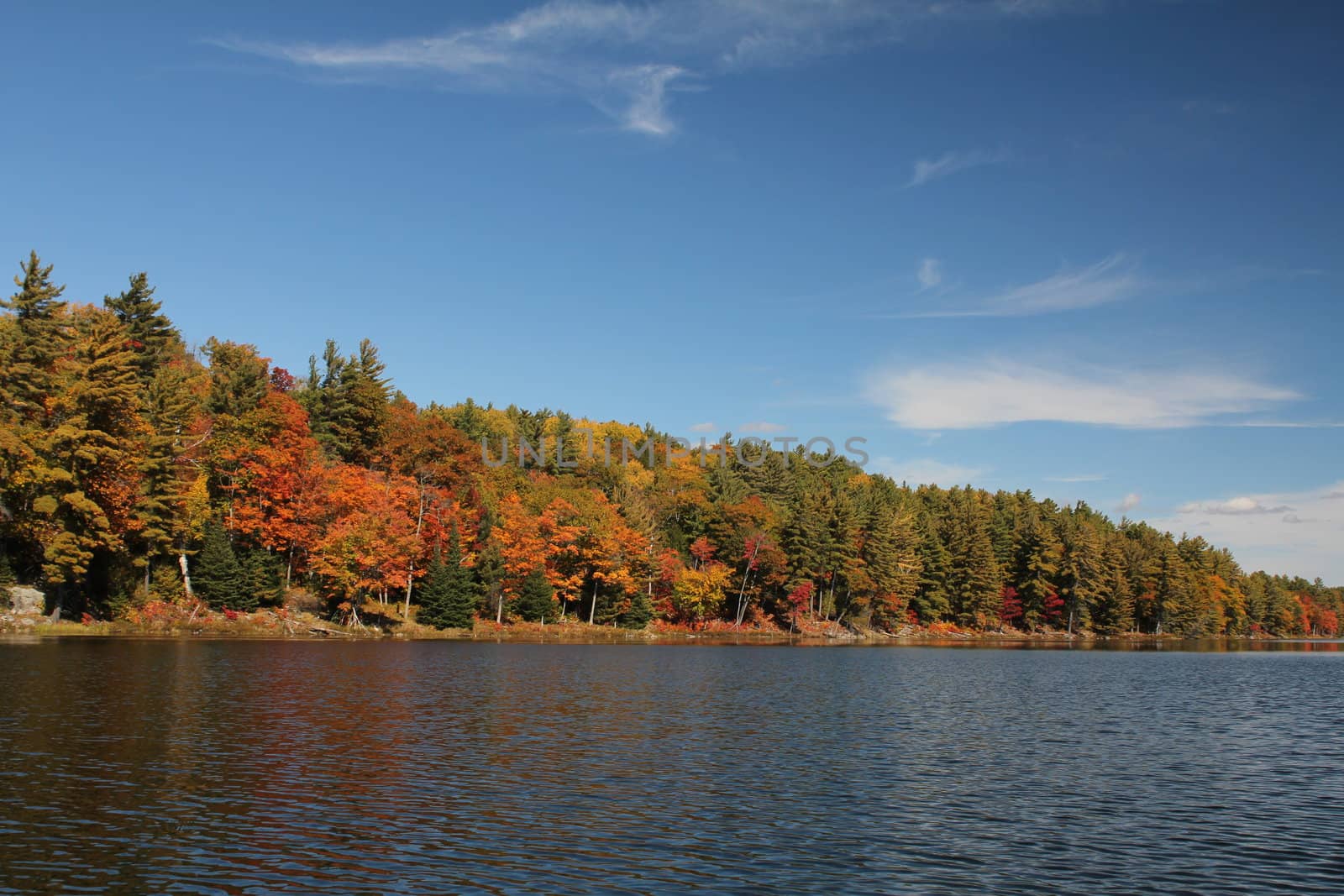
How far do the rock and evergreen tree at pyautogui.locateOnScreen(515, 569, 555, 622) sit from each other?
42592mm

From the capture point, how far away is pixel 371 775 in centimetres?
2353

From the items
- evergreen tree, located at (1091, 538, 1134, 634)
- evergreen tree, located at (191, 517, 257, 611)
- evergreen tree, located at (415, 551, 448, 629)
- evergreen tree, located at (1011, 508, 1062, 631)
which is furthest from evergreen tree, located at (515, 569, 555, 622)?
evergreen tree, located at (1091, 538, 1134, 634)

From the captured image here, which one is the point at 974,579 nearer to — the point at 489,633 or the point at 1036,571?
the point at 1036,571

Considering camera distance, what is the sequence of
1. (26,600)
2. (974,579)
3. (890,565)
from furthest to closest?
1. (974,579)
2. (890,565)
3. (26,600)

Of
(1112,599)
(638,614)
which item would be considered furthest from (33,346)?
(1112,599)

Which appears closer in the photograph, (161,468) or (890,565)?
(161,468)

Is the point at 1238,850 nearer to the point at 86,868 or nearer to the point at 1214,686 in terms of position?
the point at 86,868

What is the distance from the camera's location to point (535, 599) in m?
96.6

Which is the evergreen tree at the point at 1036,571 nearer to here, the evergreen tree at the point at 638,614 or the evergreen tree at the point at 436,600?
the evergreen tree at the point at 638,614

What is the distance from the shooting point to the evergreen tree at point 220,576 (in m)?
77.8

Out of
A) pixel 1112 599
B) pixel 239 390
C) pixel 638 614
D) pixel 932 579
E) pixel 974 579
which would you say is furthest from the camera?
pixel 1112 599

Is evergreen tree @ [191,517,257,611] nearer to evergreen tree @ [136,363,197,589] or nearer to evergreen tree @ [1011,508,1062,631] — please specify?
evergreen tree @ [136,363,197,589]

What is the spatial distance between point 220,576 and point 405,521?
1765cm

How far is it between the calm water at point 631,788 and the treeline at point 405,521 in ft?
90.8
